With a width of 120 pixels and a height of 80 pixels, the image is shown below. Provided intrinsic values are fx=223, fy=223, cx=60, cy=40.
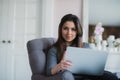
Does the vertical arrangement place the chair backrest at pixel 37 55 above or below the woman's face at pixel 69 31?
below

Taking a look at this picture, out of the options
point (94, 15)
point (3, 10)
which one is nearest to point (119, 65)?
point (94, 15)

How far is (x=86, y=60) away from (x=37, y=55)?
0.54 m

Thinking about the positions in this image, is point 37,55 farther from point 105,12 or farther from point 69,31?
point 105,12

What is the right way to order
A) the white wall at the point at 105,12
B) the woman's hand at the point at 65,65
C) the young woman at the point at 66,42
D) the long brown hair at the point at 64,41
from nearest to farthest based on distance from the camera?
the woman's hand at the point at 65,65 < the young woman at the point at 66,42 < the long brown hair at the point at 64,41 < the white wall at the point at 105,12

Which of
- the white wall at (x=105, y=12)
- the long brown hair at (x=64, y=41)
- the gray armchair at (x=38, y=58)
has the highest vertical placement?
the white wall at (x=105, y=12)

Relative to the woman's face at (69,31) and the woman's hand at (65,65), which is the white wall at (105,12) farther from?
the woman's hand at (65,65)

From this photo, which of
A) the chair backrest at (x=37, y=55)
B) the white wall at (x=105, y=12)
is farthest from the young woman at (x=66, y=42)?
the white wall at (x=105, y=12)

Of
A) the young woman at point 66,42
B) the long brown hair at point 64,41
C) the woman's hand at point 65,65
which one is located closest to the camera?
the woman's hand at point 65,65

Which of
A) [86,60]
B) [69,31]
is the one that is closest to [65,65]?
[86,60]

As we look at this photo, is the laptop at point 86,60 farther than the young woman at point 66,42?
No

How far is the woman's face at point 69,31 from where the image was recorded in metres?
2.03

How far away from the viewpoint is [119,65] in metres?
3.37

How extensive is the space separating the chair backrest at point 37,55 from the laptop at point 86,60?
33cm

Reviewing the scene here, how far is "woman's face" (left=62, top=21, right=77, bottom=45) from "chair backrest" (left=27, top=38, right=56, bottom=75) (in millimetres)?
276
